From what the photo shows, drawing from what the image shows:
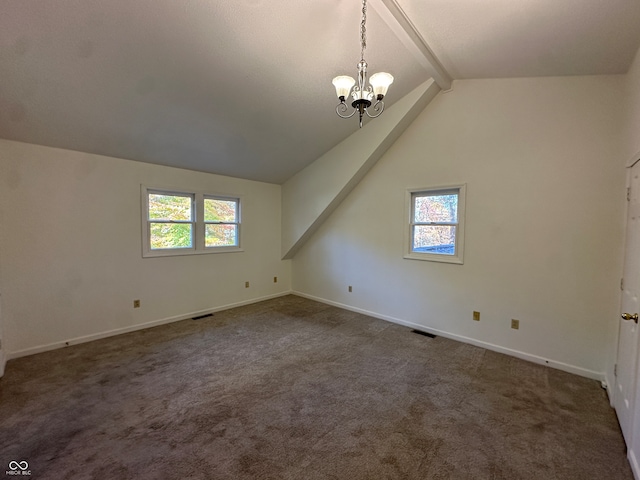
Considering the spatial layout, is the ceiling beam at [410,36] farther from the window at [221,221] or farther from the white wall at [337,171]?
the window at [221,221]

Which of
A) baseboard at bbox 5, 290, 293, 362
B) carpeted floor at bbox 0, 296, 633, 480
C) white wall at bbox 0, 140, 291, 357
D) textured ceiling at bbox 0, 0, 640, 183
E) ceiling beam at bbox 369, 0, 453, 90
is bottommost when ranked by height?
carpeted floor at bbox 0, 296, 633, 480

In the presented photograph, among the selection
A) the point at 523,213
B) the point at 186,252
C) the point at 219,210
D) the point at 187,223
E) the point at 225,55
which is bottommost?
the point at 186,252

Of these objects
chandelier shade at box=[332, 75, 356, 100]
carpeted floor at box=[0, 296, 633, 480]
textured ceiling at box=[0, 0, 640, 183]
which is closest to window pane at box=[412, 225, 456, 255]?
carpeted floor at box=[0, 296, 633, 480]

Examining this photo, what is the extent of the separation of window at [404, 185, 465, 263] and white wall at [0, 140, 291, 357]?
3274 millimetres

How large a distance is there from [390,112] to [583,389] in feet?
12.0

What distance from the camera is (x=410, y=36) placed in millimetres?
2451

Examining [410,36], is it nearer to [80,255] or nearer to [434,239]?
[434,239]

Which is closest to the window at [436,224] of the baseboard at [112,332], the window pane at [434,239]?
the window pane at [434,239]

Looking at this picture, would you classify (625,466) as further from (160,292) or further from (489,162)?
(160,292)

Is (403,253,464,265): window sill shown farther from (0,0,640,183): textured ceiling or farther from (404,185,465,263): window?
(0,0,640,183): textured ceiling

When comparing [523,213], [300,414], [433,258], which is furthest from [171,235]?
[523,213]

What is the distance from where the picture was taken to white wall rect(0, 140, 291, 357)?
298 cm

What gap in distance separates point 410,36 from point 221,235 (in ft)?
13.0

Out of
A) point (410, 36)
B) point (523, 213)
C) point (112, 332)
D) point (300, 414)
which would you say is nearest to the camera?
point (300, 414)
